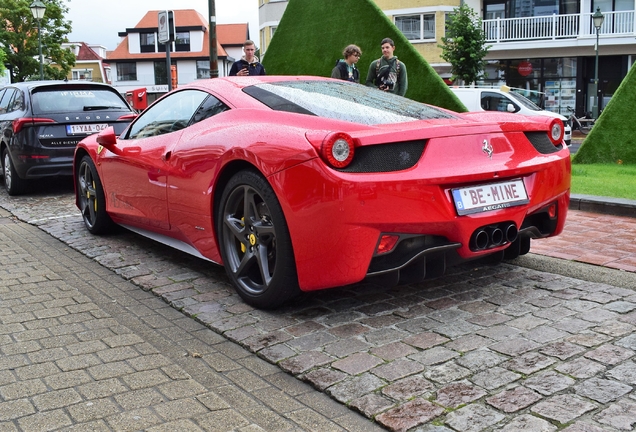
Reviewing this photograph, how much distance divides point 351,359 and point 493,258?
64.9 inches

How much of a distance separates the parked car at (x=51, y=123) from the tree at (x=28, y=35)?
46.0 meters

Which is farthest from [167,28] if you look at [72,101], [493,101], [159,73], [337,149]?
[159,73]

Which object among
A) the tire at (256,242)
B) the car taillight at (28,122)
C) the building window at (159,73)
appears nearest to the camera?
the tire at (256,242)

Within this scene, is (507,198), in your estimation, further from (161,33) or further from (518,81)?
(518,81)

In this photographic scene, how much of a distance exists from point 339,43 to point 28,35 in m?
46.0

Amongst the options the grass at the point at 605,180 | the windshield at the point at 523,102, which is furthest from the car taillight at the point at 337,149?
the windshield at the point at 523,102

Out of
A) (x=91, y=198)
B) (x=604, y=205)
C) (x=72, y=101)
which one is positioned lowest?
(x=604, y=205)

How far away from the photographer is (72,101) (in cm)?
974

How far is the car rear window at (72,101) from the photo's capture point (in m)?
9.62

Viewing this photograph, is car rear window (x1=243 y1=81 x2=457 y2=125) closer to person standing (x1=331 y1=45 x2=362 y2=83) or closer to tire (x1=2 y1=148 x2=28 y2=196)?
person standing (x1=331 y1=45 x2=362 y2=83)

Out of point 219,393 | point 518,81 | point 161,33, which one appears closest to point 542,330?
point 219,393

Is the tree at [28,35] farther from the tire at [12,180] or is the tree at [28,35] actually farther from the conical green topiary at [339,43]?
the tire at [12,180]

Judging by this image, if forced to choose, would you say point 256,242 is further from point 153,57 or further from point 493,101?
point 153,57

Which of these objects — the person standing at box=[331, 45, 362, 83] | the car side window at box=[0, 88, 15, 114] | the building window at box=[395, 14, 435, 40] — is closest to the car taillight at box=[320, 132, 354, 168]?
the person standing at box=[331, 45, 362, 83]
